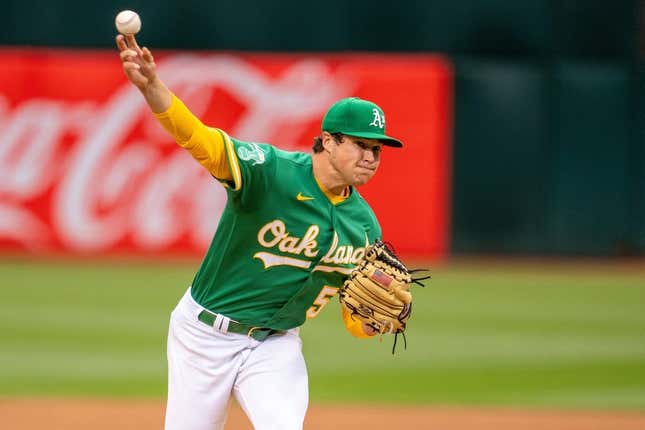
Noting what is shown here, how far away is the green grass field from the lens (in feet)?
27.1

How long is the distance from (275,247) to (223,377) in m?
0.55

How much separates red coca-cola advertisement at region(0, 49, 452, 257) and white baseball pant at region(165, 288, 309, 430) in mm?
9143

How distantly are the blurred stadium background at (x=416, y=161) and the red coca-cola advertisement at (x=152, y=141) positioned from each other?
3 cm

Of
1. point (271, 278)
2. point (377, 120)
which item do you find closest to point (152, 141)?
point (271, 278)

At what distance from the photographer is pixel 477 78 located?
49.1 ft

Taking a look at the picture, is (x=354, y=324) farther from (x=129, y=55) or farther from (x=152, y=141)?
(x=152, y=141)

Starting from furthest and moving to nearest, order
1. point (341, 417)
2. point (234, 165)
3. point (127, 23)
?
point (341, 417) < point (234, 165) < point (127, 23)

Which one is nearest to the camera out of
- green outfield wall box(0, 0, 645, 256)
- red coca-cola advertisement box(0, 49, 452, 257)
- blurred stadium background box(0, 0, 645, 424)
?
blurred stadium background box(0, 0, 645, 424)

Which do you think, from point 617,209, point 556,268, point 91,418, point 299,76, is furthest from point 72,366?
point 617,209

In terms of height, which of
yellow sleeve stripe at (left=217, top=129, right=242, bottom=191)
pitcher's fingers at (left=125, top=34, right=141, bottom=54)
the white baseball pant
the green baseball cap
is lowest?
the white baseball pant

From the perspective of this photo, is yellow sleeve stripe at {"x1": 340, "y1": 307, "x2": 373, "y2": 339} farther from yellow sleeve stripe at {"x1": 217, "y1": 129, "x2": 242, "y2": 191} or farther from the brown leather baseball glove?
yellow sleeve stripe at {"x1": 217, "y1": 129, "x2": 242, "y2": 191}

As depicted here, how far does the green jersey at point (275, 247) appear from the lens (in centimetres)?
436

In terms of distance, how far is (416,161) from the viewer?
46.7 ft

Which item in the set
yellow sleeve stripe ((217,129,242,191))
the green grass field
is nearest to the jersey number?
yellow sleeve stripe ((217,129,242,191))
